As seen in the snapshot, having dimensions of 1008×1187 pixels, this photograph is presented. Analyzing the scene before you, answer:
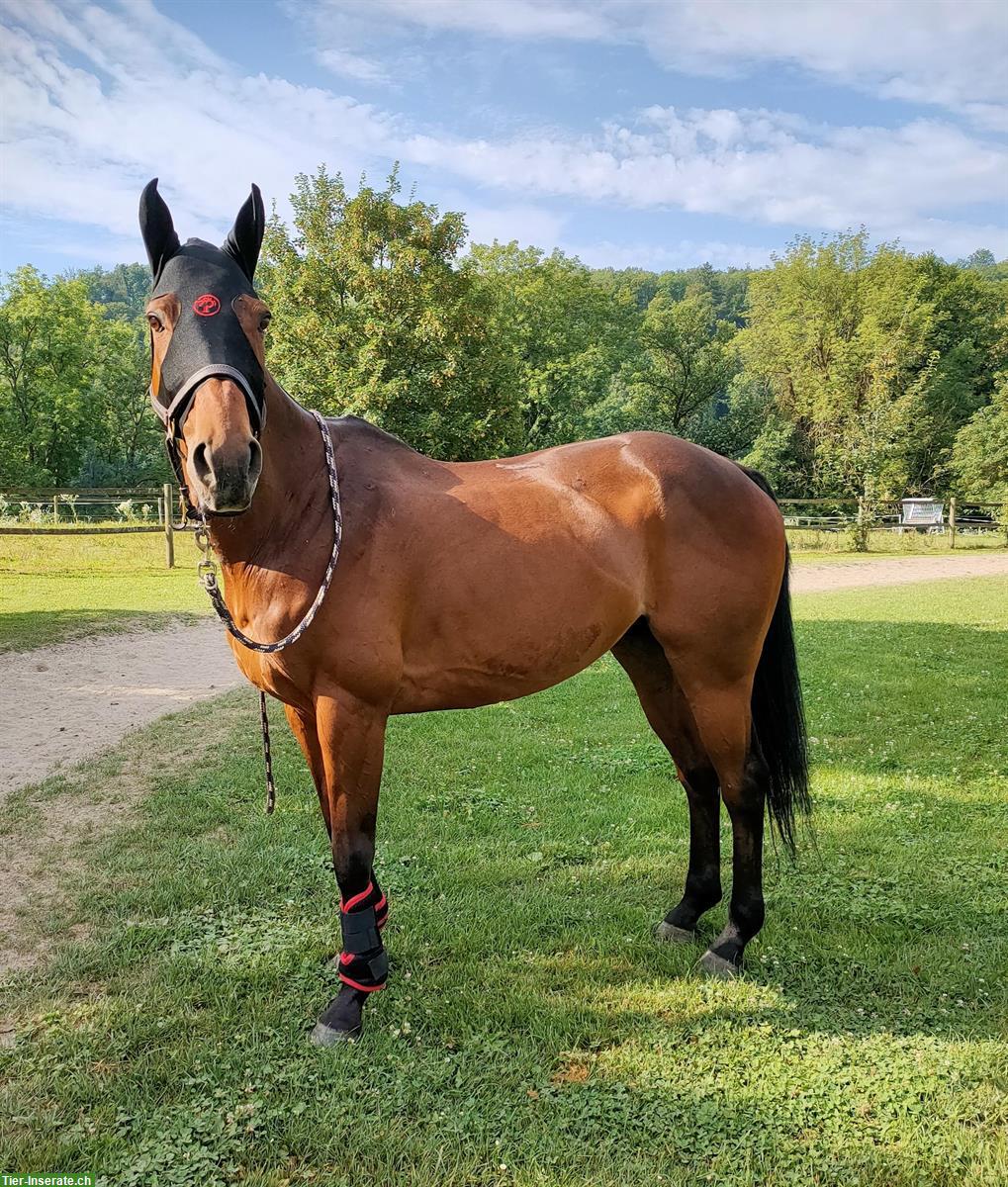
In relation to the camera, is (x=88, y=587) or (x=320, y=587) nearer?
(x=320, y=587)

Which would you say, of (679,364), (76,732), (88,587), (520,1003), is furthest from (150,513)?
(679,364)

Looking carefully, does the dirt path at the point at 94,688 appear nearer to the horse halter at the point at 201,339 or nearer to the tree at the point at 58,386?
the horse halter at the point at 201,339

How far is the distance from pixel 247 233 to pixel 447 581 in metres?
1.38

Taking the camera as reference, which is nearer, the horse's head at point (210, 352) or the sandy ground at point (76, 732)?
the horse's head at point (210, 352)

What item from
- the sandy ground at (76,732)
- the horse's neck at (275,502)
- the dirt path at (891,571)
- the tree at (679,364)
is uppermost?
the tree at (679,364)

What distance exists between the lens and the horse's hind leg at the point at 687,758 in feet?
11.4

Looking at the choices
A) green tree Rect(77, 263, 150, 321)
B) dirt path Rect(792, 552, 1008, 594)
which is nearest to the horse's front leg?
dirt path Rect(792, 552, 1008, 594)

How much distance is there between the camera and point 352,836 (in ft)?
8.95

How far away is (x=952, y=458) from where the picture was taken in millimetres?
38906

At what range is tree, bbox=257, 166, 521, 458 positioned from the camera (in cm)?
1695

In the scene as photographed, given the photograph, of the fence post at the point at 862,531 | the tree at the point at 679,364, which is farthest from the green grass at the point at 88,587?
the tree at the point at 679,364

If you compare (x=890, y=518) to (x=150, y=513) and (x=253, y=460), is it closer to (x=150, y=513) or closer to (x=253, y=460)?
(x=150, y=513)

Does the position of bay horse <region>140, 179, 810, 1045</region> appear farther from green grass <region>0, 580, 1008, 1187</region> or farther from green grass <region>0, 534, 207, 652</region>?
green grass <region>0, 534, 207, 652</region>

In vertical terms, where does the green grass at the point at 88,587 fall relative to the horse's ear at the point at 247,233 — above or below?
below
